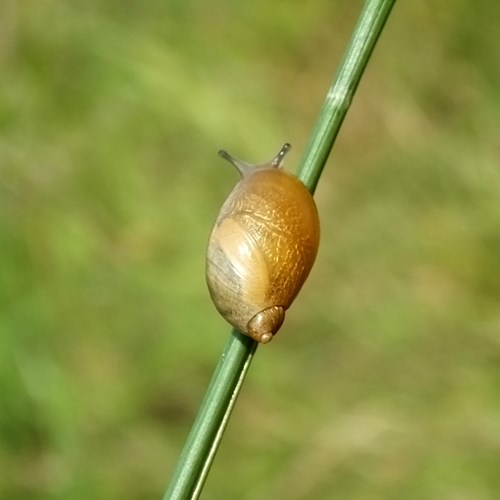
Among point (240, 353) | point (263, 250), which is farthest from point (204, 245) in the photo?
point (240, 353)

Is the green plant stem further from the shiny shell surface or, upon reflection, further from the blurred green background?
the blurred green background

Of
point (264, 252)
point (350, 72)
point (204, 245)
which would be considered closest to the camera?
point (350, 72)

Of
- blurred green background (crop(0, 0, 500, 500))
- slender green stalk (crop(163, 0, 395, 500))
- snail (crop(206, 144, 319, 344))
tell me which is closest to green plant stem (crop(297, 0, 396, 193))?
slender green stalk (crop(163, 0, 395, 500))

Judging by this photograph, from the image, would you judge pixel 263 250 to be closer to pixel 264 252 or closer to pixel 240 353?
pixel 264 252

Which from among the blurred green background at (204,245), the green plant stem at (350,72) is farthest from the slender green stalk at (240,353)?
the blurred green background at (204,245)

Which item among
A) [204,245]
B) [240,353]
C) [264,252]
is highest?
[204,245]

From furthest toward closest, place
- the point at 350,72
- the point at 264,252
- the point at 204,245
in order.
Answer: the point at 204,245
the point at 264,252
the point at 350,72
